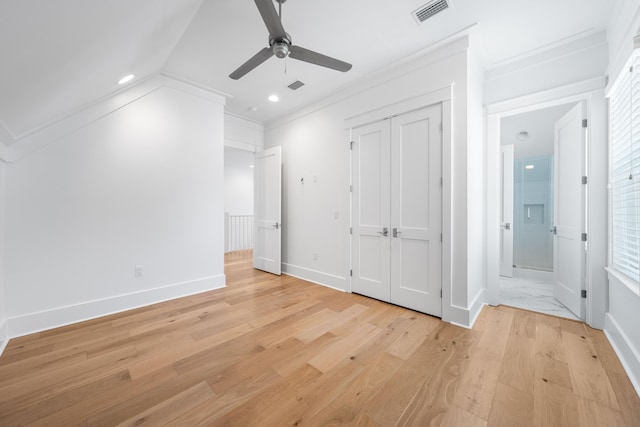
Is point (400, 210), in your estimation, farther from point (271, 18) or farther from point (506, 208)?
point (506, 208)

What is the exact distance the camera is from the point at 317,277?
4.00 m

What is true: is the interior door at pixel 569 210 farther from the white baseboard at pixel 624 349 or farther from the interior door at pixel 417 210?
the interior door at pixel 417 210

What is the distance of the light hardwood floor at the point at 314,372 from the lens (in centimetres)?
142

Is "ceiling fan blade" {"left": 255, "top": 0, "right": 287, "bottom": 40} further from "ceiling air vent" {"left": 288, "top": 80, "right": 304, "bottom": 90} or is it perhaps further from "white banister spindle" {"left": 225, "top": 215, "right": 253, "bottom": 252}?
"white banister spindle" {"left": 225, "top": 215, "right": 253, "bottom": 252}

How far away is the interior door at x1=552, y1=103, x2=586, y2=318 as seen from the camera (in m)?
2.62

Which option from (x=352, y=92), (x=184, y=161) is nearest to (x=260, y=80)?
(x=352, y=92)

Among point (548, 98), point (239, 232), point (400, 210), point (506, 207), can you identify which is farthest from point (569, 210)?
point (239, 232)

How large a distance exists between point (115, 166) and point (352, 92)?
3180 mm

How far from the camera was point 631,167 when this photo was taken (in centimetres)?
188

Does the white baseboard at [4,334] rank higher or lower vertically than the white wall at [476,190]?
lower

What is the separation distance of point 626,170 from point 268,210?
446 cm

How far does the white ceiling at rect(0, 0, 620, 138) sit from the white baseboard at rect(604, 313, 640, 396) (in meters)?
2.78

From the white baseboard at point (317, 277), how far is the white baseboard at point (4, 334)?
10.6 feet

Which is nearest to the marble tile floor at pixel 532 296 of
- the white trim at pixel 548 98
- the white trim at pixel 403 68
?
the white trim at pixel 548 98
